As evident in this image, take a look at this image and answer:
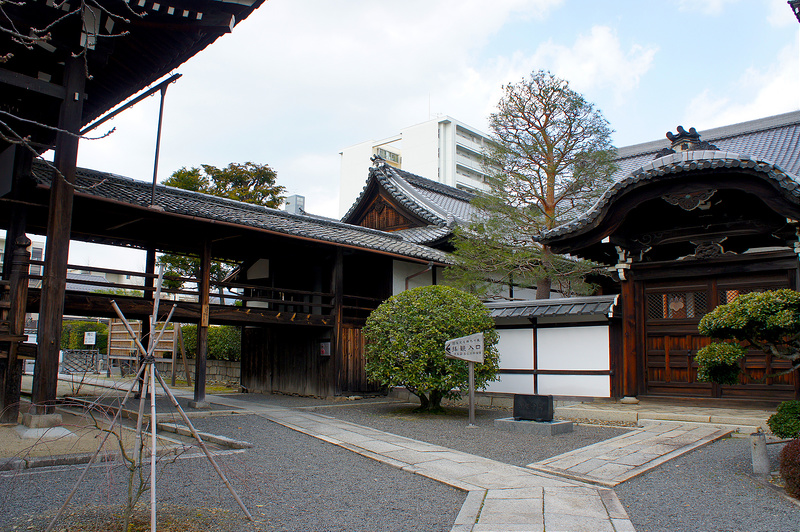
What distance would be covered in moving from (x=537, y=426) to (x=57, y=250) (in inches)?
300

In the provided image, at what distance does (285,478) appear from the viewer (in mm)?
5793

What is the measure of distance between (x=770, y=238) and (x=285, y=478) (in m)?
8.61

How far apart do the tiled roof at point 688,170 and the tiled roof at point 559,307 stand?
1.47 metres

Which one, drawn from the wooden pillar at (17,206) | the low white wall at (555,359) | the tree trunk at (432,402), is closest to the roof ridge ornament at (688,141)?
the low white wall at (555,359)

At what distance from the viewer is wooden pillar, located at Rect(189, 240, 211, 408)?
11.3 metres

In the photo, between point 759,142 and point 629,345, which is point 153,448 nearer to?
point 629,345

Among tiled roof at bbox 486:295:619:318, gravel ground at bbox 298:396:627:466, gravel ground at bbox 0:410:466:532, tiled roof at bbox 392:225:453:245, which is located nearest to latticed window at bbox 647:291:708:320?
tiled roof at bbox 486:295:619:318

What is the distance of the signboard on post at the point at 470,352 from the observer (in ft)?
31.1

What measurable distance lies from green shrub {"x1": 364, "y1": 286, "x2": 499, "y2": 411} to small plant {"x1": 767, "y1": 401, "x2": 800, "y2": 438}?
495 cm

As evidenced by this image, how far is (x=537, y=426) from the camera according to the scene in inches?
338

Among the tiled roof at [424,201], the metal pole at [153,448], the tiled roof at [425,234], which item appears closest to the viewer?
the metal pole at [153,448]

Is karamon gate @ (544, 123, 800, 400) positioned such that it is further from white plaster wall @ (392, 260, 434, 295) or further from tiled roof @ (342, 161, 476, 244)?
tiled roof @ (342, 161, 476, 244)

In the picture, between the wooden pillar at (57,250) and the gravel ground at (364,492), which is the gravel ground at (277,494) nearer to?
the gravel ground at (364,492)

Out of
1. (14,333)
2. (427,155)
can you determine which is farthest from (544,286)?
(427,155)
